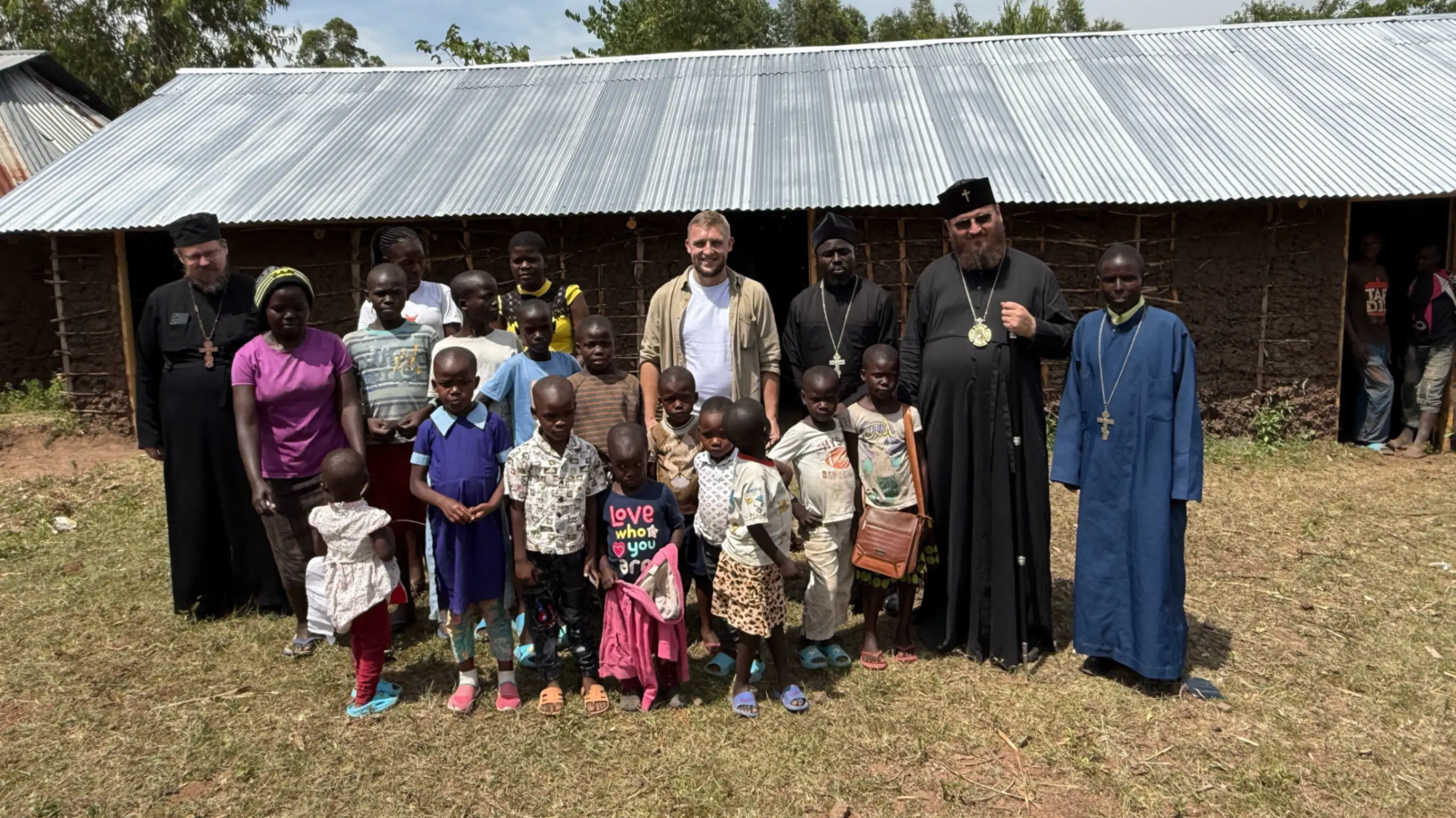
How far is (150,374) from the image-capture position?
4211 millimetres

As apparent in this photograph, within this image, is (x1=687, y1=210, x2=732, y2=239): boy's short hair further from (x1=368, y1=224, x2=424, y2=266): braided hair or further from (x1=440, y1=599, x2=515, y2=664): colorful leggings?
(x1=440, y1=599, x2=515, y2=664): colorful leggings

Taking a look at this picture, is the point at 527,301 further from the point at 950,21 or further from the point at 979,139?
the point at 950,21

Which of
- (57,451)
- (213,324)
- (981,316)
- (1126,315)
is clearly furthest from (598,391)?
(57,451)

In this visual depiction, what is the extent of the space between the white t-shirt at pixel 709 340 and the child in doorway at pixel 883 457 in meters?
0.60

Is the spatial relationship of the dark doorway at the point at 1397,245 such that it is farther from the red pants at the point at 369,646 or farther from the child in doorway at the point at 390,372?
the red pants at the point at 369,646

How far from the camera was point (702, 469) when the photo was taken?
3539mm

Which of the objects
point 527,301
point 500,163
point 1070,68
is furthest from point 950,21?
point 527,301

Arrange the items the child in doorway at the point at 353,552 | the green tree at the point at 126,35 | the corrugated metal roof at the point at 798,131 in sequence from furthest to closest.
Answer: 1. the green tree at the point at 126,35
2. the corrugated metal roof at the point at 798,131
3. the child in doorway at the point at 353,552

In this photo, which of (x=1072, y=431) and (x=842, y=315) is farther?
(x=842, y=315)

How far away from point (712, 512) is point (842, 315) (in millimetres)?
1198

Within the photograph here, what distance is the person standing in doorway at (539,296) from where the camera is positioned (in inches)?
158

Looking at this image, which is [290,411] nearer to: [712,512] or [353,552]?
[353,552]

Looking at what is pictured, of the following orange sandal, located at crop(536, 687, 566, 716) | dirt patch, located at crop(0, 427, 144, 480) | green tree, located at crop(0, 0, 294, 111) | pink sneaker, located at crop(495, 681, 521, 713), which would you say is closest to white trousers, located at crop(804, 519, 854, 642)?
orange sandal, located at crop(536, 687, 566, 716)

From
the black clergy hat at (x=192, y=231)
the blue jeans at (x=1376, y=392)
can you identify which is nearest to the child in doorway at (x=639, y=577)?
the black clergy hat at (x=192, y=231)
